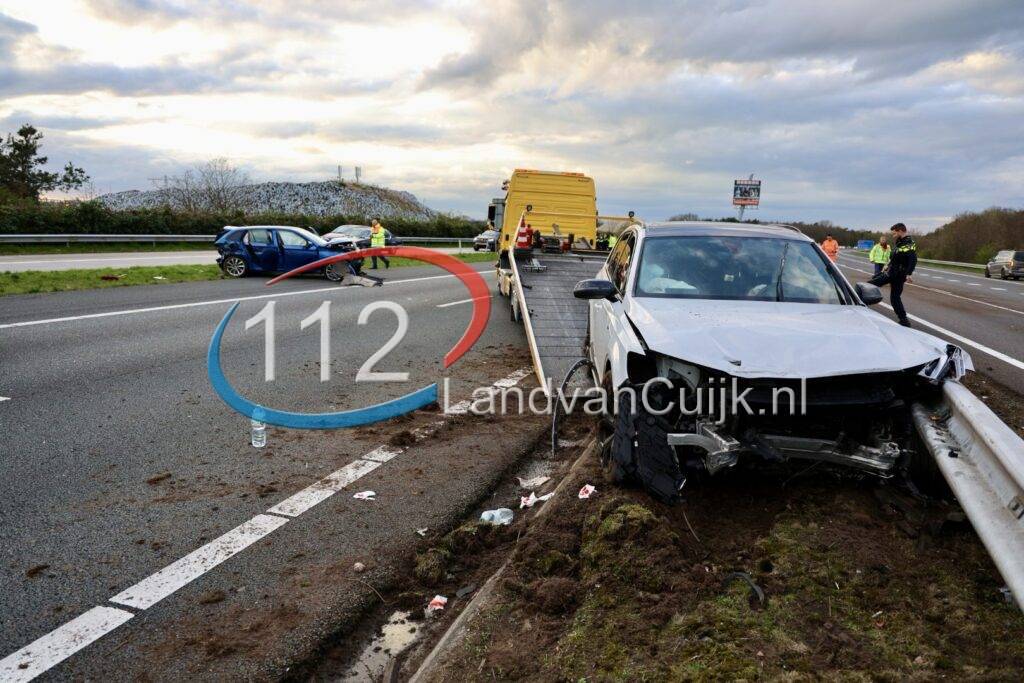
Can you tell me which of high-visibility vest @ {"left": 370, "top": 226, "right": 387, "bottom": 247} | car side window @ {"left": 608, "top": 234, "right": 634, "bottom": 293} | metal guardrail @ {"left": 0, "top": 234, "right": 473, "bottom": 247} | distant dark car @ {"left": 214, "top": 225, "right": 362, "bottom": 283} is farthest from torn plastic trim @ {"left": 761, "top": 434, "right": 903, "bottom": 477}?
metal guardrail @ {"left": 0, "top": 234, "right": 473, "bottom": 247}

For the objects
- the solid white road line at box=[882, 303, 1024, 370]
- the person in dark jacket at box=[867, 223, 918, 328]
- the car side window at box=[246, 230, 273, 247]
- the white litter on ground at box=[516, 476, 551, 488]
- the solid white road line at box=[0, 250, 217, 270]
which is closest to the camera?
the white litter on ground at box=[516, 476, 551, 488]

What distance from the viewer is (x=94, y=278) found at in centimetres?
1744

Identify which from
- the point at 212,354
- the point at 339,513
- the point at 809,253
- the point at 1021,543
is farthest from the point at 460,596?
the point at 212,354

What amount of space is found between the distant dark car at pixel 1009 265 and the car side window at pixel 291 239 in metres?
35.3

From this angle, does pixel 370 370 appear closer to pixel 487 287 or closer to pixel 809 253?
Answer: pixel 809 253

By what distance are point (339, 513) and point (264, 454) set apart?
4.48 ft

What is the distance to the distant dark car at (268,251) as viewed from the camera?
2052 centimetres

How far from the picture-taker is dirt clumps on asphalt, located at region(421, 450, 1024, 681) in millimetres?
2623

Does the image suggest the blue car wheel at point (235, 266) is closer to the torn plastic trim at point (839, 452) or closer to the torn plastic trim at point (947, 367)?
the torn plastic trim at point (839, 452)

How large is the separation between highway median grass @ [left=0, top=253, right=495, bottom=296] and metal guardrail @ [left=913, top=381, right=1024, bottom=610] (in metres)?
16.2

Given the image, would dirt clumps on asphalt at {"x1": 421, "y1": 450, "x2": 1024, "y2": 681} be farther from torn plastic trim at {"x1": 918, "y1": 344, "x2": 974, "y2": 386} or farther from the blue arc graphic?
the blue arc graphic

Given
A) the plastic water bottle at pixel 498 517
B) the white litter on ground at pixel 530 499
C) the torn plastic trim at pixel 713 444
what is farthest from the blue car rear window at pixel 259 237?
the torn plastic trim at pixel 713 444

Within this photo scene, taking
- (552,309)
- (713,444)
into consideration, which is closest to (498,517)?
(713,444)

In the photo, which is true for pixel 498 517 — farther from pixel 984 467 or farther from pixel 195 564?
pixel 984 467
